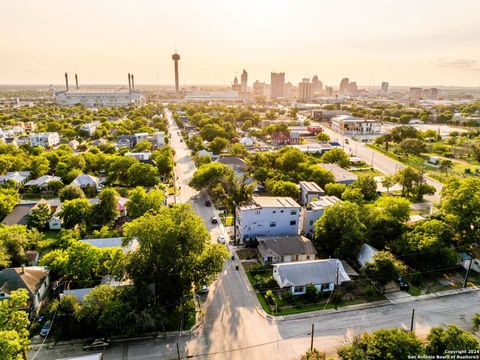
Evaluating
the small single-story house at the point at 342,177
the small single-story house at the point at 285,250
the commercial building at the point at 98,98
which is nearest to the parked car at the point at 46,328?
the small single-story house at the point at 285,250

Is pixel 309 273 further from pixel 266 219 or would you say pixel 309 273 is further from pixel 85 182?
pixel 85 182

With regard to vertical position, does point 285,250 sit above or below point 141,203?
below

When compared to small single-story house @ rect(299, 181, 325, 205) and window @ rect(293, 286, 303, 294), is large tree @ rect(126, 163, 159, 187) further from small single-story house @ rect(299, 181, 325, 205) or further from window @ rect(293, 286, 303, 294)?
window @ rect(293, 286, 303, 294)

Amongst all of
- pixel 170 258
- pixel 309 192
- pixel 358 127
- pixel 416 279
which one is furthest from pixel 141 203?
pixel 358 127

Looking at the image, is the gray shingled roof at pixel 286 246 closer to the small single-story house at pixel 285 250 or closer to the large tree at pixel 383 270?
the small single-story house at pixel 285 250

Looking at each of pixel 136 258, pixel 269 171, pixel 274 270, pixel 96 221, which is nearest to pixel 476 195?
pixel 274 270

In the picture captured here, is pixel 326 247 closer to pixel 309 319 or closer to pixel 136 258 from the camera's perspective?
pixel 309 319
